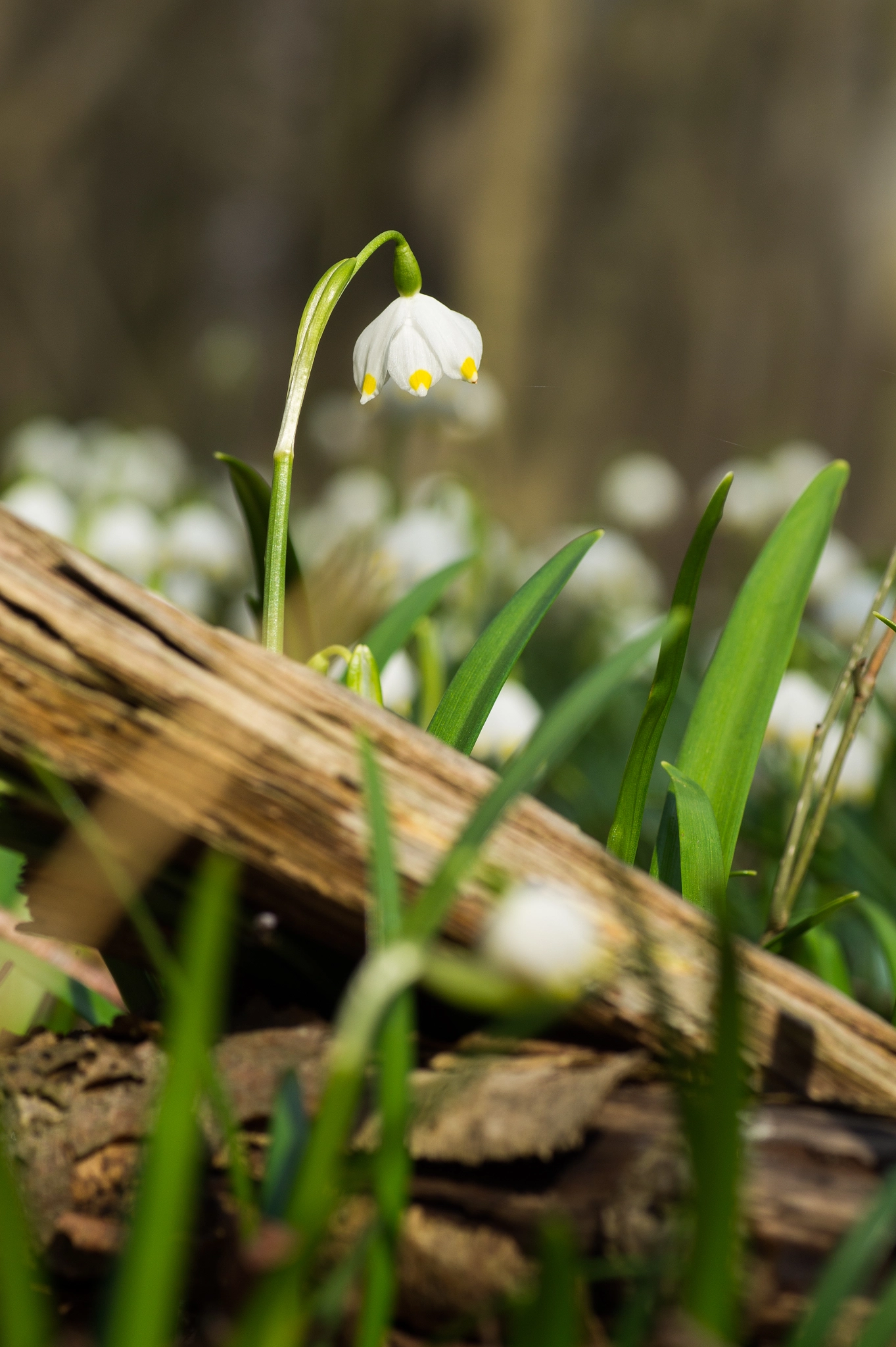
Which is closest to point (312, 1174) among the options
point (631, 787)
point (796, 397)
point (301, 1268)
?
point (301, 1268)

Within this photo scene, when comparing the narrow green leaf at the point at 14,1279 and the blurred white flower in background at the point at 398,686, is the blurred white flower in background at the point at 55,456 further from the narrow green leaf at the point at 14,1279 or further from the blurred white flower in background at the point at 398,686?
the narrow green leaf at the point at 14,1279

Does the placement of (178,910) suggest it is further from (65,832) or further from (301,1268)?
(301,1268)

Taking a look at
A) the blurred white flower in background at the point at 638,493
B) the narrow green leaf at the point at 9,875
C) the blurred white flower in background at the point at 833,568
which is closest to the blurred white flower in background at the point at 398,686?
the narrow green leaf at the point at 9,875

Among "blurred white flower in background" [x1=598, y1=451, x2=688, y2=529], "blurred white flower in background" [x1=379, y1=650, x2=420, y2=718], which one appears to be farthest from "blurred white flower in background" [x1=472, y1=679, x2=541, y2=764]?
"blurred white flower in background" [x1=598, y1=451, x2=688, y2=529]

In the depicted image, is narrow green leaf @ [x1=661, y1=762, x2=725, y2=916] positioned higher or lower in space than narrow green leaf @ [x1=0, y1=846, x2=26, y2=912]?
higher

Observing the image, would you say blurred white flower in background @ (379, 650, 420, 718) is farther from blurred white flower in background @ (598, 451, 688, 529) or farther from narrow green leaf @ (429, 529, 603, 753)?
blurred white flower in background @ (598, 451, 688, 529)

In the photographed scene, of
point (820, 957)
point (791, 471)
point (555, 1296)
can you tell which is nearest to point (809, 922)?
point (820, 957)
